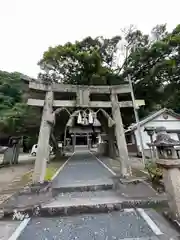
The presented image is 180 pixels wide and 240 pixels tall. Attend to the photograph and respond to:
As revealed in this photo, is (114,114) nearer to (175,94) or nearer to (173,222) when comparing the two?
(173,222)

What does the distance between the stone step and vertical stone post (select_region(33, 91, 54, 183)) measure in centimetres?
109

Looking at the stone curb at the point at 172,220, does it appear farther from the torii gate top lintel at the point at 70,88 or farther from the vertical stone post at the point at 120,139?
the torii gate top lintel at the point at 70,88

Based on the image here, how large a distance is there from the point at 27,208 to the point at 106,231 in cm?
217

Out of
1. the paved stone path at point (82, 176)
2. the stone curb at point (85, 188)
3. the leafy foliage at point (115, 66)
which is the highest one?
the leafy foliage at point (115, 66)

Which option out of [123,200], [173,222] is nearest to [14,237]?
[123,200]

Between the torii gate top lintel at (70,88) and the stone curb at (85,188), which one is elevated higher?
the torii gate top lintel at (70,88)

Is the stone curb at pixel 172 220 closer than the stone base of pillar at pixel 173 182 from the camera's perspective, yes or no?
Yes

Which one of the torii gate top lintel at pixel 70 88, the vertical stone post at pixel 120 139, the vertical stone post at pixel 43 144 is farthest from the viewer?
the torii gate top lintel at pixel 70 88

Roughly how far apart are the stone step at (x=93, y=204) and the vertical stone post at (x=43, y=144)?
1.09 meters

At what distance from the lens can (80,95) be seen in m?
6.82

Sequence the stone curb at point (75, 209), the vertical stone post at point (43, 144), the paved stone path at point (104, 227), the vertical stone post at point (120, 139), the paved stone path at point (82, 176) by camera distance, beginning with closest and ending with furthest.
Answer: the paved stone path at point (104, 227) → the stone curb at point (75, 209) → the vertical stone post at point (43, 144) → the vertical stone post at point (120, 139) → the paved stone path at point (82, 176)

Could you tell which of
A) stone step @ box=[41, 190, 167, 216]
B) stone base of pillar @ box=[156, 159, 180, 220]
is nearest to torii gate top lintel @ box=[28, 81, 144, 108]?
stone step @ box=[41, 190, 167, 216]

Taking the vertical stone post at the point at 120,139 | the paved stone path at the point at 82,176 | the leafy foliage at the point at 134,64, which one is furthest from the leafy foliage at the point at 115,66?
the vertical stone post at the point at 120,139

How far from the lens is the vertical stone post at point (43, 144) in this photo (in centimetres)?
581
